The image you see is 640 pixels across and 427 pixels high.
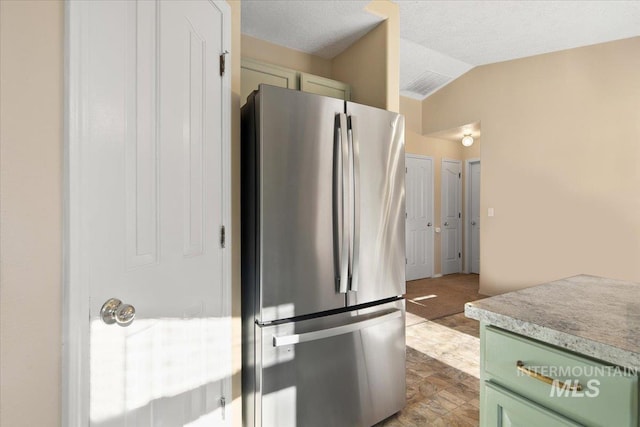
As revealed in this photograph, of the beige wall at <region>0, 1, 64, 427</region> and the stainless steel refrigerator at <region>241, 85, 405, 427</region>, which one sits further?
the stainless steel refrigerator at <region>241, 85, 405, 427</region>

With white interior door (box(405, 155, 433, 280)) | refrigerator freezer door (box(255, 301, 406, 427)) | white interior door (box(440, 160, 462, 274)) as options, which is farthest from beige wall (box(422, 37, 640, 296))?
refrigerator freezer door (box(255, 301, 406, 427))

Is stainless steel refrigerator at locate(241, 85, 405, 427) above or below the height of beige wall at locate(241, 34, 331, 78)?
below

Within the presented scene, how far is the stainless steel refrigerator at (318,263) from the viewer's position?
1434 millimetres

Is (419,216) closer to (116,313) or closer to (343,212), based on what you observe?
(343,212)

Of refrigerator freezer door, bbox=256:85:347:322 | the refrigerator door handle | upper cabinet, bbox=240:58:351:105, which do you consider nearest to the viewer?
refrigerator freezer door, bbox=256:85:347:322

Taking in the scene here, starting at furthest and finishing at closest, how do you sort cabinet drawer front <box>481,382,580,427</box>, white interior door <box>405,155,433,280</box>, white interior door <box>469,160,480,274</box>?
1. white interior door <box>469,160,480,274</box>
2. white interior door <box>405,155,433,280</box>
3. cabinet drawer front <box>481,382,580,427</box>

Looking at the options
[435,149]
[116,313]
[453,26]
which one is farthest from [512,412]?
[435,149]

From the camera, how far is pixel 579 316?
847 mm

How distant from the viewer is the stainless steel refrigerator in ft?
4.70

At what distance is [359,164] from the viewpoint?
5.50 feet

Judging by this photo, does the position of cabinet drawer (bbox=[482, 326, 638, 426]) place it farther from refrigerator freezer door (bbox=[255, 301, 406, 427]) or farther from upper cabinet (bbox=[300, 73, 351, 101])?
upper cabinet (bbox=[300, 73, 351, 101])

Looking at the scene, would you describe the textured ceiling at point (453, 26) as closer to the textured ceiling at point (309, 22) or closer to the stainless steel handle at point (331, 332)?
the textured ceiling at point (309, 22)

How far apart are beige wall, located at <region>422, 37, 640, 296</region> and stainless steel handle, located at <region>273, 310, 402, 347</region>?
3.12 metres

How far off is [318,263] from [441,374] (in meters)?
1.60
